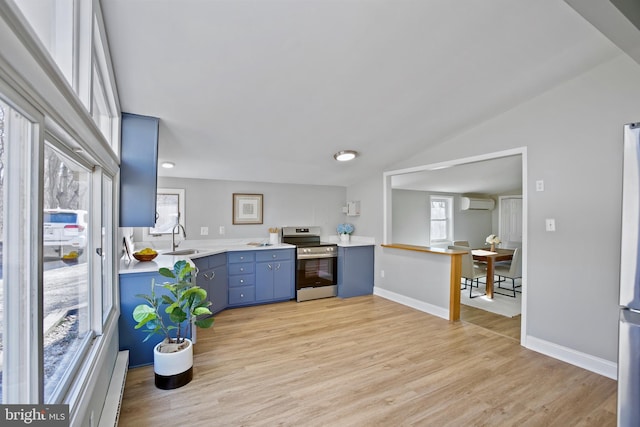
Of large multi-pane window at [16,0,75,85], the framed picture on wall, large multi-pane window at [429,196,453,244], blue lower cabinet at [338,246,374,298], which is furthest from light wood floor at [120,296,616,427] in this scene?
large multi-pane window at [429,196,453,244]

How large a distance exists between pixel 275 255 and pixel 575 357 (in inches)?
131

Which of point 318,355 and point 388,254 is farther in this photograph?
point 388,254

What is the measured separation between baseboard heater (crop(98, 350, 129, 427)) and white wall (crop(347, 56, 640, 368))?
340cm

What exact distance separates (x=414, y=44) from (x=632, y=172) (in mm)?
1410

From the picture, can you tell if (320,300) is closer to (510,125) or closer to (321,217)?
(321,217)

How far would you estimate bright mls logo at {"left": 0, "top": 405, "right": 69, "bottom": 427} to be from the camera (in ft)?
2.34

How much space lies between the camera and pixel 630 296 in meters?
1.36

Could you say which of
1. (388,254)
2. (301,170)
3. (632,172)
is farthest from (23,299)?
(388,254)

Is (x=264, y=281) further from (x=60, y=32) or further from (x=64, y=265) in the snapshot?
(x=60, y=32)

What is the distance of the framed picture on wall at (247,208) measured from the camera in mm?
4500

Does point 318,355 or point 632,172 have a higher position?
point 632,172

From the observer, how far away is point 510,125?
120 inches

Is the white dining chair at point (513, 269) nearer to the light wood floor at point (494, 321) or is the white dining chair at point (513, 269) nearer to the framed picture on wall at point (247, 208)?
the light wood floor at point (494, 321)

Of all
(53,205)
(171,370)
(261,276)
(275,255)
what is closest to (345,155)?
(275,255)
